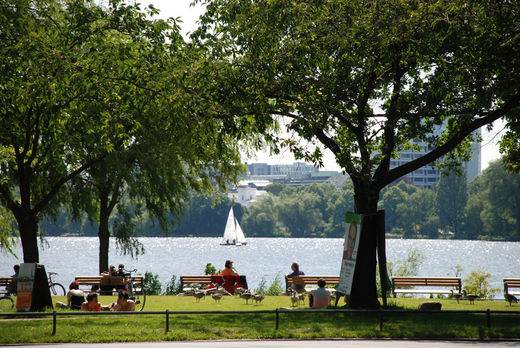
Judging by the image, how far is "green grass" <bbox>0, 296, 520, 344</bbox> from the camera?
42.1 feet

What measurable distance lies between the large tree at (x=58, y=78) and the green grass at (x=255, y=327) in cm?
523

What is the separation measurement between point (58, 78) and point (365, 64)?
813cm

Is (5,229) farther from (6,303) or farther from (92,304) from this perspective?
(92,304)

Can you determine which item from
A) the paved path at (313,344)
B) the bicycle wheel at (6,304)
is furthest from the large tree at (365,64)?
the bicycle wheel at (6,304)

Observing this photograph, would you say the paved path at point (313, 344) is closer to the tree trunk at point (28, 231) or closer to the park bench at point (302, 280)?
the tree trunk at point (28, 231)

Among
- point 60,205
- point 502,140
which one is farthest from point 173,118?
point 502,140

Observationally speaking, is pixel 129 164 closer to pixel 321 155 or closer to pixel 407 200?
pixel 321 155

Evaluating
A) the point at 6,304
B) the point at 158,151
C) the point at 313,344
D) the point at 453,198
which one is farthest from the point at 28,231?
the point at 453,198

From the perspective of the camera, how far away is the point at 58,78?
15.9 metres

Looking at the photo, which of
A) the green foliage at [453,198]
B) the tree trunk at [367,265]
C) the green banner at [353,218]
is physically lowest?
the tree trunk at [367,265]

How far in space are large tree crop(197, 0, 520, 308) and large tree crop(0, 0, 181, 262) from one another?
8.58 feet

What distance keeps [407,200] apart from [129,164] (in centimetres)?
11866

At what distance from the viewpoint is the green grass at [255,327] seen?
12.8 metres

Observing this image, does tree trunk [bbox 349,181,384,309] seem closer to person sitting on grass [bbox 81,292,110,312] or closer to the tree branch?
the tree branch
